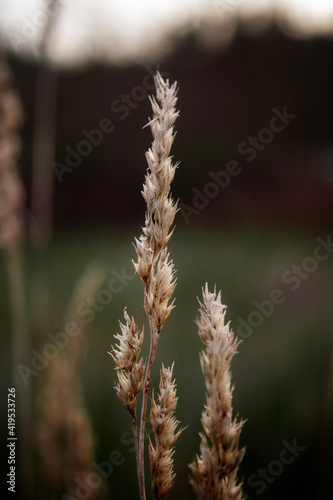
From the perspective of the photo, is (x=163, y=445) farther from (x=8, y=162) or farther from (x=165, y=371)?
(x=8, y=162)

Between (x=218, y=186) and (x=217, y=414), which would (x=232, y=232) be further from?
(x=217, y=414)

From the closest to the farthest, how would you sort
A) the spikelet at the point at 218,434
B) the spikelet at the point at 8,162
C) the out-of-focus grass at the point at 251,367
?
1. the spikelet at the point at 218,434
2. the spikelet at the point at 8,162
3. the out-of-focus grass at the point at 251,367

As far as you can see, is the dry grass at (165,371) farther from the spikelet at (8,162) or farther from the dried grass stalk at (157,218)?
the spikelet at (8,162)

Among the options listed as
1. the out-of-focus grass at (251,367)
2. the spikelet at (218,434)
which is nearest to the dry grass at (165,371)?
the spikelet at (218,434)

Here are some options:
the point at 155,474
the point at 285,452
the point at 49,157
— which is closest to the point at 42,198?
the point at 49,157

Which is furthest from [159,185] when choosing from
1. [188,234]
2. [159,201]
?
[188,234]

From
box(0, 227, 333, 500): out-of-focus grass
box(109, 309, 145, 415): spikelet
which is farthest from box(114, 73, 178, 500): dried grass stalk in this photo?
box(0, 227, 333, 500): out-of-focus grass

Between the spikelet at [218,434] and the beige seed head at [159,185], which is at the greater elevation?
the beige seed head at [159,185]

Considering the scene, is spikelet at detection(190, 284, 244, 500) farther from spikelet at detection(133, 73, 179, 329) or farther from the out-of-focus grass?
the out-of-focus grass
